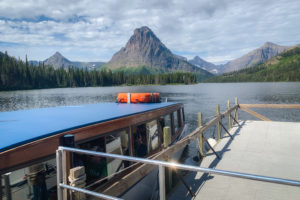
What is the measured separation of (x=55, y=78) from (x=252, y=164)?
509 ft

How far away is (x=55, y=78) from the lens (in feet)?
473

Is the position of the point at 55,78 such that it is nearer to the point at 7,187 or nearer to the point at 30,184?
the point at 30,184

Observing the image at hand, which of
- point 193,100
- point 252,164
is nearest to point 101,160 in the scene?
point 252,164

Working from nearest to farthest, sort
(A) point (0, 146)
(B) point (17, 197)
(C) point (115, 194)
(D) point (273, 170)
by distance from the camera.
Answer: (A) point (0, 146), (B) point (17, 197), (C) point (115, 194), (D) point (273, 170)

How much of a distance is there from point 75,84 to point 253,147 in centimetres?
15744

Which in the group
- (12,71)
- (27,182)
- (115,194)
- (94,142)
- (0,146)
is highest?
(12,71)

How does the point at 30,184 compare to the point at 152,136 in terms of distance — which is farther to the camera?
the point at 152,136

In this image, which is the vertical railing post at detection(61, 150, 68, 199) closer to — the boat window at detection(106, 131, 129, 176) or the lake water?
the boat window at detection(106, 131, 129, 176)

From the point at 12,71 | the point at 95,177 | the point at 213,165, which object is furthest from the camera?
the point at 12,71

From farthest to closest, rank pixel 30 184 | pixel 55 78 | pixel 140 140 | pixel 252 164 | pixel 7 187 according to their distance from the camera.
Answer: pixel 55 78
pixel 252 164
pixel 140 140
pixel 30 184
pixel 7 187

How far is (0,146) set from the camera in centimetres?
378

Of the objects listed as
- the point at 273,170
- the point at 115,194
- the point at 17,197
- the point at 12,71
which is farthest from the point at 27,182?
the point at 12,71

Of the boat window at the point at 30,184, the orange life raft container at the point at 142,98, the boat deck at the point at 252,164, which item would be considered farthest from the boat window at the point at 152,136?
the boat window at the point at 30,184

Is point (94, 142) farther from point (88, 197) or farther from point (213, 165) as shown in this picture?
point (213, 165)
